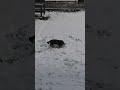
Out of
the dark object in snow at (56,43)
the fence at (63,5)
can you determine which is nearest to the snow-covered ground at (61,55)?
the dark object in snow at (56,43)

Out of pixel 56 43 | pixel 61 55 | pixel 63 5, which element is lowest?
pixel 61 55

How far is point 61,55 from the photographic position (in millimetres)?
10672

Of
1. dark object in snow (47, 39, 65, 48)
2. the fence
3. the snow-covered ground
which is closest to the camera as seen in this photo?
the snow-covered ground

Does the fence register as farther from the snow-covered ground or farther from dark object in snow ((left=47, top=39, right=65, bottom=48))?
dark object in snow ((left=47, top=39, right=65, bottom=48))

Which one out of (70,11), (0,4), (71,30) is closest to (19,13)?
(0,4)

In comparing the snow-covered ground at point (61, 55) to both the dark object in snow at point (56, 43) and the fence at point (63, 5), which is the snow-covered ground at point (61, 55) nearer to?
the dark object in snow at point (56, 43)

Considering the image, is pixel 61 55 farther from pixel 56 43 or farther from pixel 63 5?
pixel 63 5

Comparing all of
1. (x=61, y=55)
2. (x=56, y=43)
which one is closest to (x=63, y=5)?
(x=56, y=43)

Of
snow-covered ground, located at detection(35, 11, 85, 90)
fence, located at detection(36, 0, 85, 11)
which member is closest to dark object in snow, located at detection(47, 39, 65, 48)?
snow-covered ground, located at detection(35, 11, 85, 90)

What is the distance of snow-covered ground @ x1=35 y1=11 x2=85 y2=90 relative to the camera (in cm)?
776
